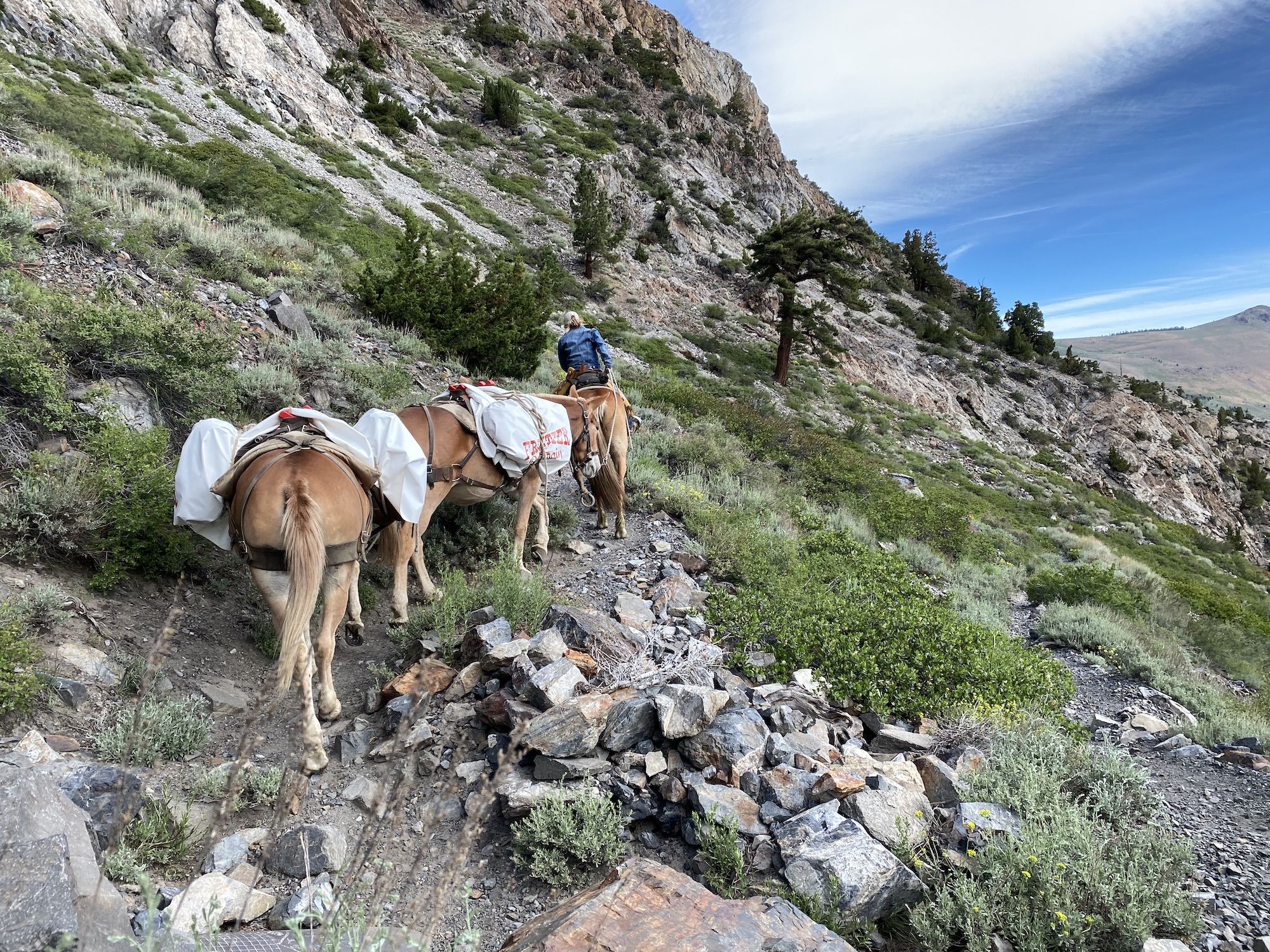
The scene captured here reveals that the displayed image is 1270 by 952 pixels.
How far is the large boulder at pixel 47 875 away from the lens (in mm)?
1775

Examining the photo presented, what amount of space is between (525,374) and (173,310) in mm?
5508

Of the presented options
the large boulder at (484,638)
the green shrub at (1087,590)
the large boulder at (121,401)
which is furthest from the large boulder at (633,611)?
the green shrub at (1087,590)

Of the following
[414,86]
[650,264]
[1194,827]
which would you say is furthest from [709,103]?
[1194,827]

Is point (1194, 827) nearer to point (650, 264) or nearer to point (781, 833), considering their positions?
point (781, 833)

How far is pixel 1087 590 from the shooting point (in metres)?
9.42

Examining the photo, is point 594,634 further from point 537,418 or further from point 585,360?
point 585,360

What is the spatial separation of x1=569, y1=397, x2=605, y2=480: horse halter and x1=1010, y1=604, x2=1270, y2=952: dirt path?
5.23 m

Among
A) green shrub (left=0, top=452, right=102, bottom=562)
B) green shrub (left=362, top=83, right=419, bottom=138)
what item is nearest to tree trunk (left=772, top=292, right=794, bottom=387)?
green shrub (left=362, top=83, right=419, bottom=138)

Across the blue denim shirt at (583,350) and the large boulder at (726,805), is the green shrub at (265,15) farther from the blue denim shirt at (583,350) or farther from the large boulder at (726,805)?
the large boulder at (726,805)

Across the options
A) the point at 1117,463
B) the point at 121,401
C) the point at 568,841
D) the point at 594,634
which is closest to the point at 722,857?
the point at 568,841

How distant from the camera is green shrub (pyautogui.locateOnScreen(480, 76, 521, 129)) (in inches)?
1564

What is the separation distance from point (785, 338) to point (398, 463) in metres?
22.9

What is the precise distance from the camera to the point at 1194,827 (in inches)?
154

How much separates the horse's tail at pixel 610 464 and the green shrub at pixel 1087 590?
6939 mm
